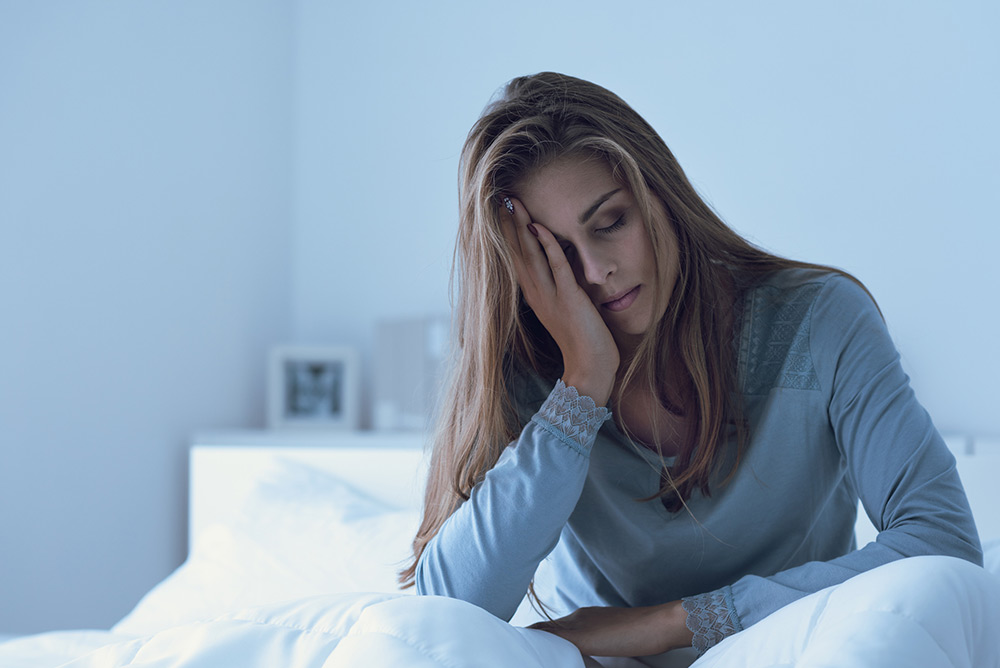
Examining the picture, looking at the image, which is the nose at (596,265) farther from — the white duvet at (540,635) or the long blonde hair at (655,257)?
the white duvet at (540,635)

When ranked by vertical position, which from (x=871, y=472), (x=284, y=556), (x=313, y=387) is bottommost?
(x=284, y=556)

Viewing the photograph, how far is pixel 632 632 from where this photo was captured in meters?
0.99

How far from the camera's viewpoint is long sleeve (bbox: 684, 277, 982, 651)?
0.94 meters

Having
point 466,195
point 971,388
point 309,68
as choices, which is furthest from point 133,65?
point 971,388

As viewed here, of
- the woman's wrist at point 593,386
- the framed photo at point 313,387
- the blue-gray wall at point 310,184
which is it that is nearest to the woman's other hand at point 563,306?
the woman's wrist at point 593,386

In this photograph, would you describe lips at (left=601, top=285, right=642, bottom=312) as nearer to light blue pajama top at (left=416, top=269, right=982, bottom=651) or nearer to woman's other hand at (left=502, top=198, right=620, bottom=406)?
woman's other hand at (left=502, top=198, right=620, bottom=406)

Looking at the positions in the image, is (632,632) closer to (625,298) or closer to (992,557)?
(625,298)

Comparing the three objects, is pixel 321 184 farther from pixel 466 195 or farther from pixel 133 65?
pixel 466 195

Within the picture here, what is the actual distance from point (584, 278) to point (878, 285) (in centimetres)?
98

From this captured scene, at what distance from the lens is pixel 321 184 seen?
2.62 meters

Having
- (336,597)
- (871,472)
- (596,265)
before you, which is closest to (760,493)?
(871,472)

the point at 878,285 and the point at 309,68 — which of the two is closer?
the point at 878,285

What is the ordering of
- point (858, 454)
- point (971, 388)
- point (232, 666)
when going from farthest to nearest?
point (971, 388) < point (858, 454) < point (232, 666)

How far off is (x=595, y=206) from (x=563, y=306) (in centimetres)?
13
